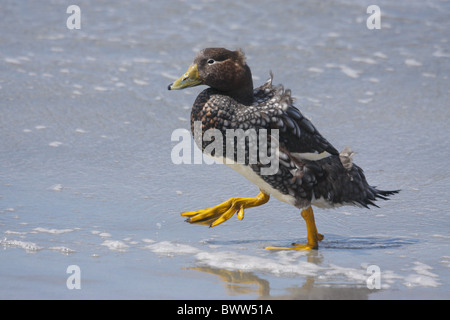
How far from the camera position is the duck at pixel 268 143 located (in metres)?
4.70

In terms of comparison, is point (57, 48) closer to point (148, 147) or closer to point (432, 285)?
point (148, 147)

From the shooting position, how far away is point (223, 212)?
202 inches

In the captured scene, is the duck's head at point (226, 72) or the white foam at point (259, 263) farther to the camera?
the duck's head at point (226, 72)

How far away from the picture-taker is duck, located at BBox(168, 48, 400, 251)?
4.70 meters

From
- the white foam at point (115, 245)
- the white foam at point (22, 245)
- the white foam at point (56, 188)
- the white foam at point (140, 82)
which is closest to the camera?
the white foam at point (22, 245)

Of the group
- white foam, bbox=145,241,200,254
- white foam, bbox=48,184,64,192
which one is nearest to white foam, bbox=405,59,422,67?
white foam, bbox=48,184,64,192

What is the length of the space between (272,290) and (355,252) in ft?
2.96

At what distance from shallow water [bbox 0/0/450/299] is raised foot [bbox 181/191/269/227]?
0.08 metres

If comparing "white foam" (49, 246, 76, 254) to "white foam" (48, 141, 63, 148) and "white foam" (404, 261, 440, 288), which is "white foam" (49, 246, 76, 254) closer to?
"white foam" (404, 261, 440, 288)

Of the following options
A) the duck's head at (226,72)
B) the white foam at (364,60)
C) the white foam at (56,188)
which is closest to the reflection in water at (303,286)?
the duck's head at (226,72)

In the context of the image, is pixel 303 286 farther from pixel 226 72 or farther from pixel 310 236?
pixel 226 72

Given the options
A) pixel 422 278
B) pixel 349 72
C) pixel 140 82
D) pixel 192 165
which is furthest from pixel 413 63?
pixel 422 278

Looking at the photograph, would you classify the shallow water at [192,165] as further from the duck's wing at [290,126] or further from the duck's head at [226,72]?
the duck's head at [226,72]

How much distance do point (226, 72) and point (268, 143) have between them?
0.55 metres
